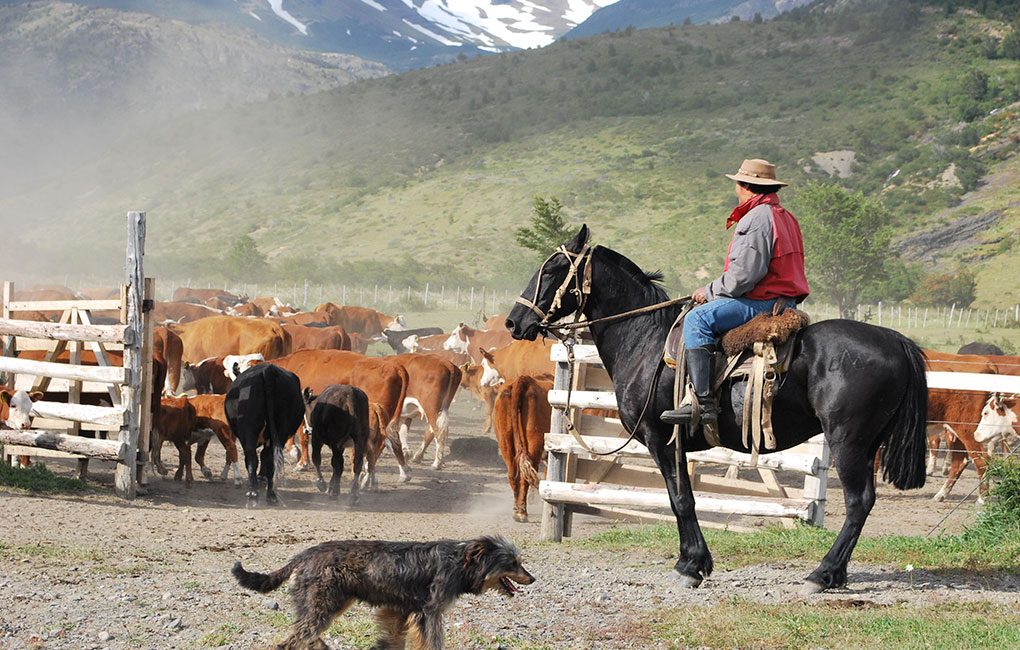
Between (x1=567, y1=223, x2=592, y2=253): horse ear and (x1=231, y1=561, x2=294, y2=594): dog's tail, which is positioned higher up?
(x1=567, y1=223, x2=592, y2=253): horse ear

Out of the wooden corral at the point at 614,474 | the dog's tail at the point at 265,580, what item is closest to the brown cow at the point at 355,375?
the wooden corral at the point at 614,474

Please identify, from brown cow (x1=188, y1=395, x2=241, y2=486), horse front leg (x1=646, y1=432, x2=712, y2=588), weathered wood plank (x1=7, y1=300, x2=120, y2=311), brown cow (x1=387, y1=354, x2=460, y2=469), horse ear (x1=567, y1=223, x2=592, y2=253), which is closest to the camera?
horse front leg (x1=646, y1=432, x2=712, y2=588)

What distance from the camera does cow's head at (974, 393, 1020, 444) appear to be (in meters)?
15.8

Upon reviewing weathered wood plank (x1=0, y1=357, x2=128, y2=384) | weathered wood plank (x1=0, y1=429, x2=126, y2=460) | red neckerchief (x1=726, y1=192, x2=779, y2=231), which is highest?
red neckerchief (x1=726, y1=192, x2=779, y2=231)

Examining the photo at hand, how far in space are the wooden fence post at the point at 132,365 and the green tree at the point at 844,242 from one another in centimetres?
4788

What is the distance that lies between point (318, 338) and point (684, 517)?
18122 millimetres

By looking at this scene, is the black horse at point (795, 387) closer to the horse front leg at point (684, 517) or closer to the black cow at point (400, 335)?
the horse front leg at point (684, 517)

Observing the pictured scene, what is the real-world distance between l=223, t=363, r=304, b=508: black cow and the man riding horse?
7293mm

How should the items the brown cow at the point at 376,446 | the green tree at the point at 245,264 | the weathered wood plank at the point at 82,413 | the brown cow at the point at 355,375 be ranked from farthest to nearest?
the green tree at the point at 245,264 → the brown cow at the point at 355,375 → the brown cow at the point at 376,446 → the weathered wood plank at the point at 82,413

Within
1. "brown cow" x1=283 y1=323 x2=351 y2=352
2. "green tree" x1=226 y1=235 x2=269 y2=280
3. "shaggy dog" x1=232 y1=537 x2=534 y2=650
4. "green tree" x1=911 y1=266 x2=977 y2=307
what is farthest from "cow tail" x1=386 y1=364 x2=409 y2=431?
"green tree" x1=226 y1=235 x2=269 y2=280

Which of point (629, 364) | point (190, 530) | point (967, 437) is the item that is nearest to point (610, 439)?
point (629, 364)

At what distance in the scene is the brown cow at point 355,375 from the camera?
17953 millimetres

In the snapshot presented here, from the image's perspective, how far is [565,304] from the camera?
9.02 m

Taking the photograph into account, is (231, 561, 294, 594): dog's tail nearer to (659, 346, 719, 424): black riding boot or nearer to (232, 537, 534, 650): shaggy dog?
(232, 537, 534, 650): shaggy dog
